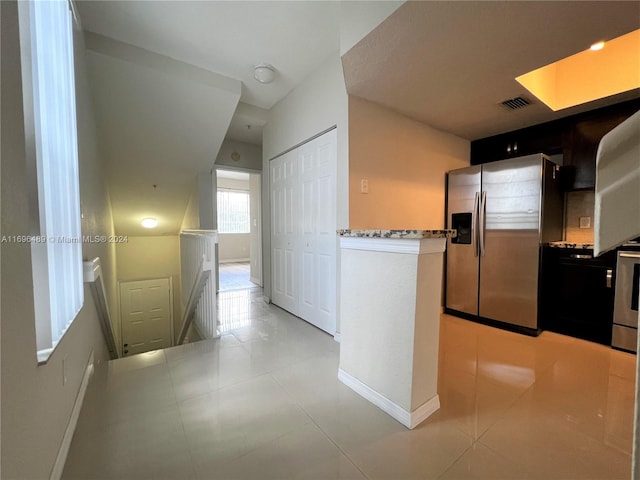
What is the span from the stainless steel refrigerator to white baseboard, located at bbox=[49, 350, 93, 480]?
3.56 metres

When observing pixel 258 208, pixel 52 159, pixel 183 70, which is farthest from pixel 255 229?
pixel 52 159

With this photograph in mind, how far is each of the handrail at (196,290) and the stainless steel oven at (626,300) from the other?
3841 millimetres

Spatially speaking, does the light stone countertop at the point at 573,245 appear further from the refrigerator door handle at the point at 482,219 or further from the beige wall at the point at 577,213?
the refrigerator door handle at the point at 482,219

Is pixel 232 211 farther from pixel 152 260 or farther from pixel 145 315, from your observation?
pixel 145 315

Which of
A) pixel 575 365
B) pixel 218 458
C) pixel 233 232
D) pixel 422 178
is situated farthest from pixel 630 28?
pixel 233 232

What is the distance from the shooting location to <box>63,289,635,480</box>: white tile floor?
1204 mm

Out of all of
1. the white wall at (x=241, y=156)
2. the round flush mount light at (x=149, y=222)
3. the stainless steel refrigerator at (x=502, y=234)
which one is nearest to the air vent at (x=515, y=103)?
the stainless steel refrigerator at (x=502, y=234)

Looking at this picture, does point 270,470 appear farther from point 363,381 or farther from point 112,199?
point 112,199

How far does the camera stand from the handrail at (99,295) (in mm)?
1850

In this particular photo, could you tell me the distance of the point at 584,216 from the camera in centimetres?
291

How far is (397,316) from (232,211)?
25.6ft

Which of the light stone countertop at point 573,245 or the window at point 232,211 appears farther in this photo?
the window at point 232,211

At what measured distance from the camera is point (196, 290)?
306 cm

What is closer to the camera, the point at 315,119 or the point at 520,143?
the point at 315,119
